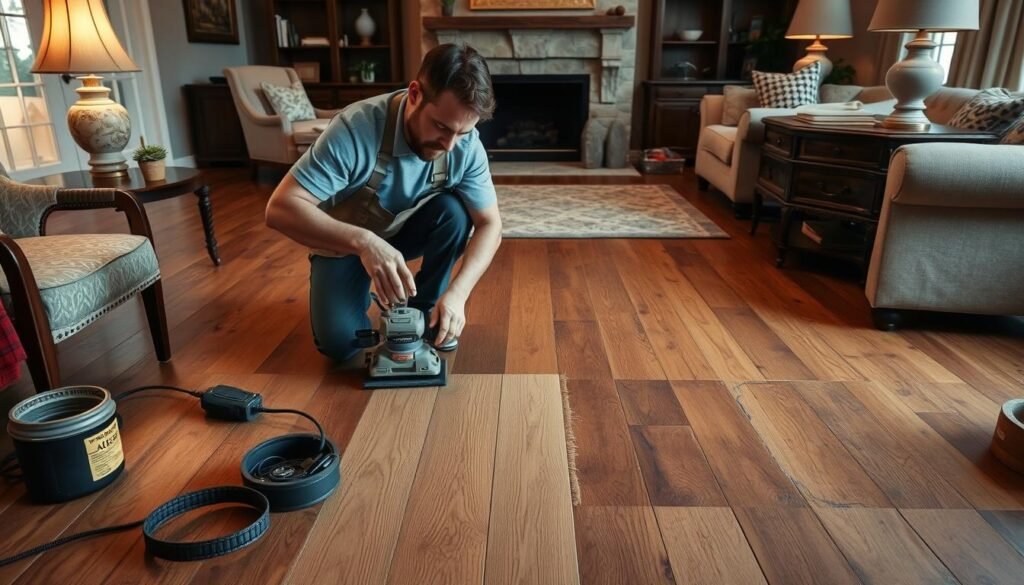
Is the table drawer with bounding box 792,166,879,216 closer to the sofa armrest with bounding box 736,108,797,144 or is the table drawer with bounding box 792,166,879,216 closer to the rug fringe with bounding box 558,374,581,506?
the sofa armrest with bounding box 736,108,797,144

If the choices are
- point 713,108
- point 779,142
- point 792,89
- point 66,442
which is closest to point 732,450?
point 66,442

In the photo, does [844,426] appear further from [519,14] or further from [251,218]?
[519,14]

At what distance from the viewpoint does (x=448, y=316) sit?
1.54m

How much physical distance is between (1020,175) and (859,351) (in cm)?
65

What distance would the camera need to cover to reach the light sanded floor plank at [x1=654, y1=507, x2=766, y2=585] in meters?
1.12

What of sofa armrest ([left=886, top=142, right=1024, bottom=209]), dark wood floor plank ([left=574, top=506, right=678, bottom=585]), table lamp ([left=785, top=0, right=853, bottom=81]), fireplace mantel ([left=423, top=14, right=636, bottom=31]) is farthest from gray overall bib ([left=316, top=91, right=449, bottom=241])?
fireplace mantel ([left=423, top=14, right=636, bottom=31])

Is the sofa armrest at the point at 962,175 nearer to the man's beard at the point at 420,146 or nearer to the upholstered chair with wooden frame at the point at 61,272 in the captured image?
the man's beard at the point at 420,146

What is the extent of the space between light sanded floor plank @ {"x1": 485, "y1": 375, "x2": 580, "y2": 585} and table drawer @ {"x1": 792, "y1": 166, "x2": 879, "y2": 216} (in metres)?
1.50

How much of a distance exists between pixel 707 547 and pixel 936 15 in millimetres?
2139

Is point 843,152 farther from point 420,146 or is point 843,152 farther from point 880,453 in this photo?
point 420,146

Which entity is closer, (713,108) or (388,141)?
(388,141)

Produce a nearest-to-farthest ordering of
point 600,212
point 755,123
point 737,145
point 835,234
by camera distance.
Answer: point 835,234
point 755,123
point 737,145
point 600,212

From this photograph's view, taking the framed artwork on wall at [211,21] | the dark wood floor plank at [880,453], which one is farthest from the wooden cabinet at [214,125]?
the dark wood floor plank at [880,453]

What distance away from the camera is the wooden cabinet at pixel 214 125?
17.8ft
